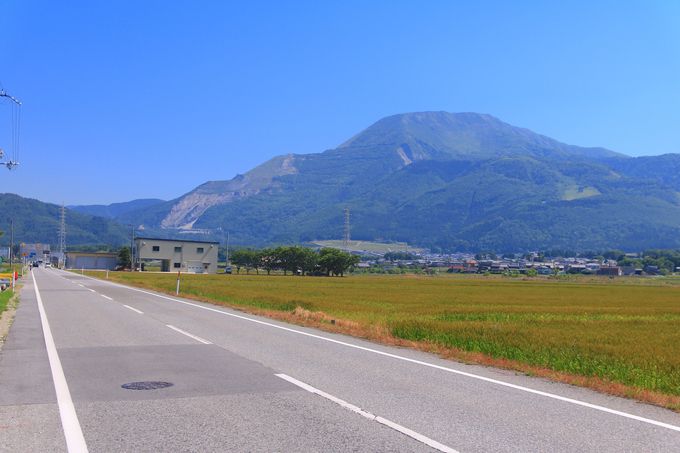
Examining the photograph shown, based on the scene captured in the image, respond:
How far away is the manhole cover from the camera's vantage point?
897 centimetres

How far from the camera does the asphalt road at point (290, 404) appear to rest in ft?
21.0

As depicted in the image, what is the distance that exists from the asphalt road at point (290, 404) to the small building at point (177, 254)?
102489 mm

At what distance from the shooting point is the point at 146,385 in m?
9.17

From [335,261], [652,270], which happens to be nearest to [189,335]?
[335,261]

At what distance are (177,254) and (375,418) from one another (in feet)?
371

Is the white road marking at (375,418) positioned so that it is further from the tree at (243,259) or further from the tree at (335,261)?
the tree at (243,259)

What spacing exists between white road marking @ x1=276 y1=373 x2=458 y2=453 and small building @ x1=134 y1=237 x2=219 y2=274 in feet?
352

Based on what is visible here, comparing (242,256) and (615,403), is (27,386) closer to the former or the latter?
(615,403)

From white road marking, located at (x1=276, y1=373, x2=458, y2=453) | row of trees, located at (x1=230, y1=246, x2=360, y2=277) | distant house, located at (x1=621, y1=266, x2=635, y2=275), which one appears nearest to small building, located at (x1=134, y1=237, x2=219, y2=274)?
row of trees, located at (x1=230, y1=246, x2=360, y2=277)

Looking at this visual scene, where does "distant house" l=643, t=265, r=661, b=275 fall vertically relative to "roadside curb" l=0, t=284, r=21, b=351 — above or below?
below

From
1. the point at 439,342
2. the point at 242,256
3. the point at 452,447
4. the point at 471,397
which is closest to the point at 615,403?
the point at 471,397

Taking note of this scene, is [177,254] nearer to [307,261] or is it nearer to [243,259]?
[243,259]

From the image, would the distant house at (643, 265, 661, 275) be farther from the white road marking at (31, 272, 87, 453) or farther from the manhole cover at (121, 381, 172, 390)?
the manhole cover at (121, 381, 172, 390)

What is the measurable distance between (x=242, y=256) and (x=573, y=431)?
12885cm
